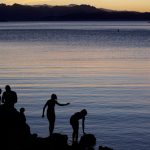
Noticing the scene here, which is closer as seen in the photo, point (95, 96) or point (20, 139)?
point (20, 139)

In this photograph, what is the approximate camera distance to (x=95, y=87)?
40.8 m

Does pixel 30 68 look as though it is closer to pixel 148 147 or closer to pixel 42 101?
pixel 42 101

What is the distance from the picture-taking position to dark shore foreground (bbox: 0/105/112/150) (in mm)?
17141

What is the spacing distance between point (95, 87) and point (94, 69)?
14.8 meters

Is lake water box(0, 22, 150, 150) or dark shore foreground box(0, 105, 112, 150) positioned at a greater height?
dark shore foreground box(0, 105, 112, 150)

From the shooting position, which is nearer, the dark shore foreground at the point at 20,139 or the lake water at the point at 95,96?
the dark shore foreground at the point at 20,139

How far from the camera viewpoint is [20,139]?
17172 mm

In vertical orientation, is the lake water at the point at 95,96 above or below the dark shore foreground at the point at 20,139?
below

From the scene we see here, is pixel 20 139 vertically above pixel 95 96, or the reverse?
pixel 20 139

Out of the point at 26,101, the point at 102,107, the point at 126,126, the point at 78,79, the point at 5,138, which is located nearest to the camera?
the point at 5,138

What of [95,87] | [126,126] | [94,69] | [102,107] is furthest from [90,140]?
[94,69]

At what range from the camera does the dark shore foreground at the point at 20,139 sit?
56.2 feet

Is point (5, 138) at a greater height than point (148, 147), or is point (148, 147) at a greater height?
point (5, 138)

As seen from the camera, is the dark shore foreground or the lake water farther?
the lake water
